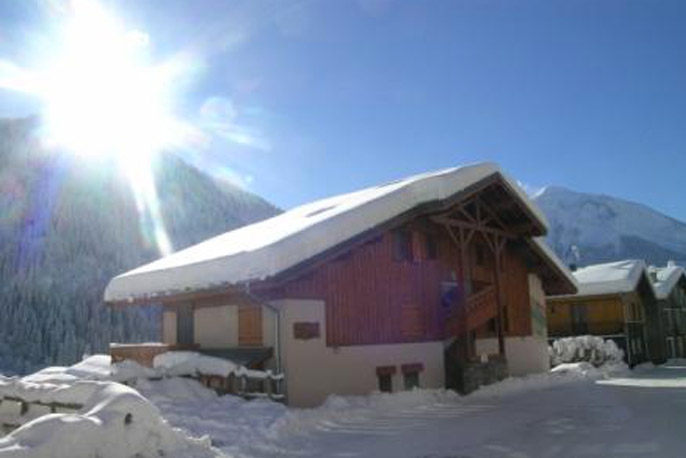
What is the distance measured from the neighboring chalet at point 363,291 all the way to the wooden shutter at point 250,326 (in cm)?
4

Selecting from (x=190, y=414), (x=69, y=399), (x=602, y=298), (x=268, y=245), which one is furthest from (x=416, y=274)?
(x=602, y=298)

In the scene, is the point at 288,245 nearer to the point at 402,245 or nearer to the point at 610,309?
the point at 402,245

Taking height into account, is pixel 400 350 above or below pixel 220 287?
below

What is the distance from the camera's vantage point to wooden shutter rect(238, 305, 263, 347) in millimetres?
17109

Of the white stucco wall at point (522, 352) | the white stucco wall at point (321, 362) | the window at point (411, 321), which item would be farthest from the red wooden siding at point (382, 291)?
the white stucco wall at point (522, 352)

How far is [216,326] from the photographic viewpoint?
18.8 m

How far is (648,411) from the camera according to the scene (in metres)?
15.3

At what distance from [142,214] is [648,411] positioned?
307 ft

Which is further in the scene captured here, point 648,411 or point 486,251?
point 486,251

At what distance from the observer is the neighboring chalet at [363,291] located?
1641cm

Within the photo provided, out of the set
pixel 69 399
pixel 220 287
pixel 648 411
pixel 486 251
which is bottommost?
pixel 648 411

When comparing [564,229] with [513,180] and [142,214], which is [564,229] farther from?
[513,180]

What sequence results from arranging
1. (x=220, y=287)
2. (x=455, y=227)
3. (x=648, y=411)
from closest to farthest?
(x=648, y=411)
(x=220, y=287)
(x=455, y=227)

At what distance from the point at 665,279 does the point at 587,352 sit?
17.3 metres
